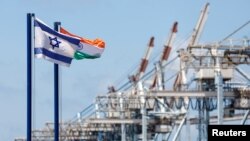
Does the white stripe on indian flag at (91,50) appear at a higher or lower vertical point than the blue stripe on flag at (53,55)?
higher

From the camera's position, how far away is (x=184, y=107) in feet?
315

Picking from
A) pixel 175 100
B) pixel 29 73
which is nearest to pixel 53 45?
pixel 29 73

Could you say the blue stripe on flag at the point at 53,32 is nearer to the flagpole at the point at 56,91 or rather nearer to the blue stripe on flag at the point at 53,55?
the flagpole at the point at 56,91

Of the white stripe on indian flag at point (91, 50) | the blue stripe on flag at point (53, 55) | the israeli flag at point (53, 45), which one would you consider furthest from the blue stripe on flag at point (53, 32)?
the blue stripe on flag at point (53, 55)

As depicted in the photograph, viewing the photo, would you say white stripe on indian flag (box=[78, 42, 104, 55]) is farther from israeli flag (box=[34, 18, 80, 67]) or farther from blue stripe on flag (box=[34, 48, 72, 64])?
blue stripe on flag (box=[34, 48, 72, 64])

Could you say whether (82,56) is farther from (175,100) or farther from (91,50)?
(175,100)

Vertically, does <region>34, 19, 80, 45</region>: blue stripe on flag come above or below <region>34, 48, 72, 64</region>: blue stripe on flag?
above

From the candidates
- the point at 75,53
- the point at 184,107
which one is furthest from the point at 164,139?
the point at 75,53

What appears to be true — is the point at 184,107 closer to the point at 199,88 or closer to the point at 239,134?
the point at 199,88

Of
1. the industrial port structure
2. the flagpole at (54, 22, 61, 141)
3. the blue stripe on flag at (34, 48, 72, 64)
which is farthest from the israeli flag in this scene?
the industrial port structure

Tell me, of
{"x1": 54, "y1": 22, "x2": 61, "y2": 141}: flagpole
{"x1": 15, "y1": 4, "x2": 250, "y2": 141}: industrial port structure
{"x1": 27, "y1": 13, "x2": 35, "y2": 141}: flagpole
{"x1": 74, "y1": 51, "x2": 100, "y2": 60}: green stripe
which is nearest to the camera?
{"x1": 27, "y1": 13, "x2": 35, "y2": 141}: flagpole

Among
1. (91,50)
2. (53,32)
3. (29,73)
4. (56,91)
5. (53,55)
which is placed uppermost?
(53,32)

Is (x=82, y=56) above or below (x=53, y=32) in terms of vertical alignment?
below

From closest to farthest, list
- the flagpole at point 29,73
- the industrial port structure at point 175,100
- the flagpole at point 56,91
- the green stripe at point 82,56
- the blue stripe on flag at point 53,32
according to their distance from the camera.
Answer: the flagpole at point 29,73, the blue stripe on flag at point 53,32, the flagpole at point 56,91, the green stripe at point 82,56, the industrial port structure at point 175,100
